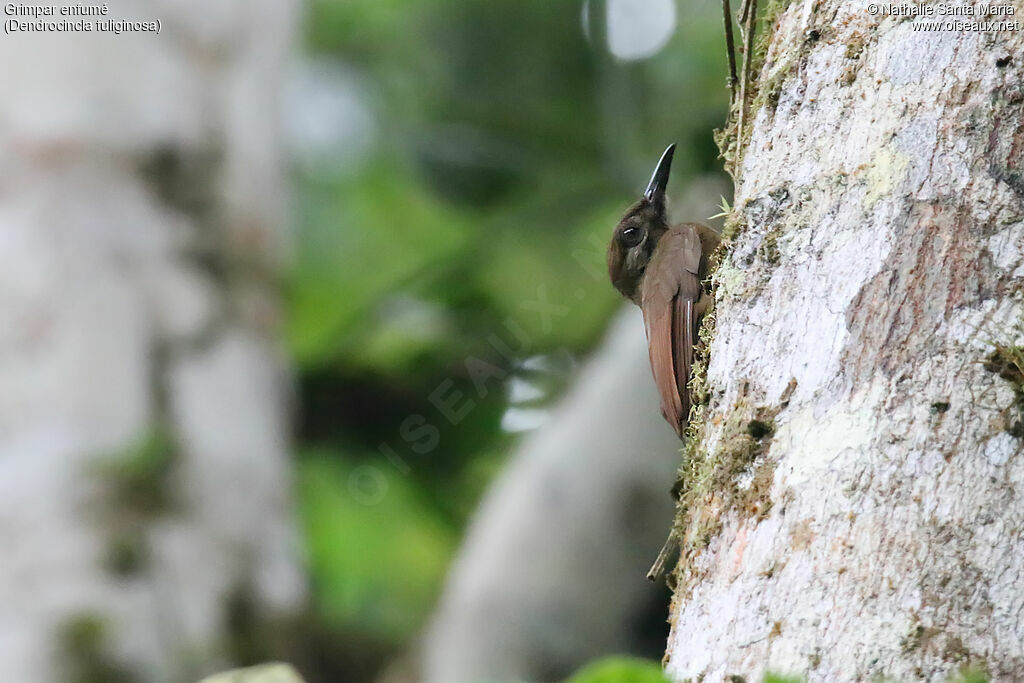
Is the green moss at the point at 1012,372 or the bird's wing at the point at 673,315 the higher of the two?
the green moss at the point at 1012,372

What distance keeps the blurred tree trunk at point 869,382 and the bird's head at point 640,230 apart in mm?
1907

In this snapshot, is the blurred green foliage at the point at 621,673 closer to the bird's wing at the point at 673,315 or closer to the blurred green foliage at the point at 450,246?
the bird's wing at the point at 673,315

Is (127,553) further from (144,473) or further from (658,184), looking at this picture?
(658,184)

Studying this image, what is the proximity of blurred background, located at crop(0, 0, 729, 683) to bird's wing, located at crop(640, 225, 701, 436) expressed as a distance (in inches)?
17.3

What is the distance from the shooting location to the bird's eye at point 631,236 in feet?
14.2

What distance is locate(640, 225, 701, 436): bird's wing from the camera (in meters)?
3.42

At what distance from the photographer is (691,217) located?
5867 mm

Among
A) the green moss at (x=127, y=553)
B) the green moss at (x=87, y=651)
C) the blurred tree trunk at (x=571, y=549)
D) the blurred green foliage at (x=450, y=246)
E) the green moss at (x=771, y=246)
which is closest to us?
the green moss at (x=771, y=246)

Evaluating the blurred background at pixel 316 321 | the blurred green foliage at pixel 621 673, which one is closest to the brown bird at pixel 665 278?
the blurred background at pixel 316 321

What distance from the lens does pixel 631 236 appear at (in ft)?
14.2

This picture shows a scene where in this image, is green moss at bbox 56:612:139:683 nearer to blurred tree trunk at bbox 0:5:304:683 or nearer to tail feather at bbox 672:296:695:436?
blurred tree trunk at bbox 0:5:304:683

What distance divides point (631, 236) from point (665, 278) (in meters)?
0.60

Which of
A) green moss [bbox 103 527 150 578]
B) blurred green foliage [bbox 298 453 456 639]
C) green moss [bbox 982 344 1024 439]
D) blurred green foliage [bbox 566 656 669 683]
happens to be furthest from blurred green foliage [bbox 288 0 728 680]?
blurred green foliage [bbox 566 656 669 683]

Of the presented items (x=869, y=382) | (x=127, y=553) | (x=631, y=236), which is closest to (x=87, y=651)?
(x=127, y=553)
